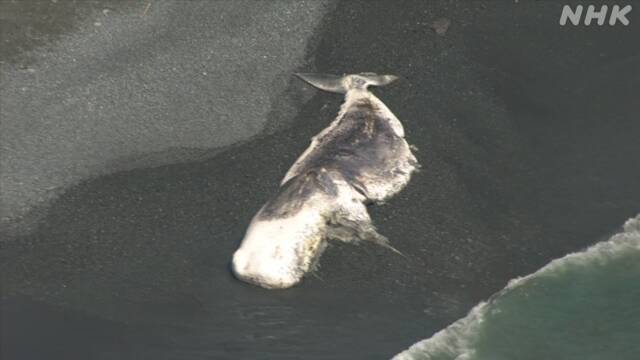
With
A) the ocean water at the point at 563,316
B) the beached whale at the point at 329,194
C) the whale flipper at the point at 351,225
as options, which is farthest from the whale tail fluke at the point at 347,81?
the ocean water at the point at 563,316

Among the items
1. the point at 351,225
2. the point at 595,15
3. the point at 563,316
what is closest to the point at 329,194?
the point at 351,225

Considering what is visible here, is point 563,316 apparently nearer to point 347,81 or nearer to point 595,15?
point 347,81

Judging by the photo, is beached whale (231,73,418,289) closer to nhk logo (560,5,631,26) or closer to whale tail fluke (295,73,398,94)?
whale tail fluke (295,73,398,94)

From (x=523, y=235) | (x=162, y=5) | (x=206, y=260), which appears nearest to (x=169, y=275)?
(x=206, y=260)

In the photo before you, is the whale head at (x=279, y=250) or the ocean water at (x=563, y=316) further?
the whale head at (x=279, y=250)

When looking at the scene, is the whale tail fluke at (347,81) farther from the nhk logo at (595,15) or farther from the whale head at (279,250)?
the nhk logo at (595,15)
